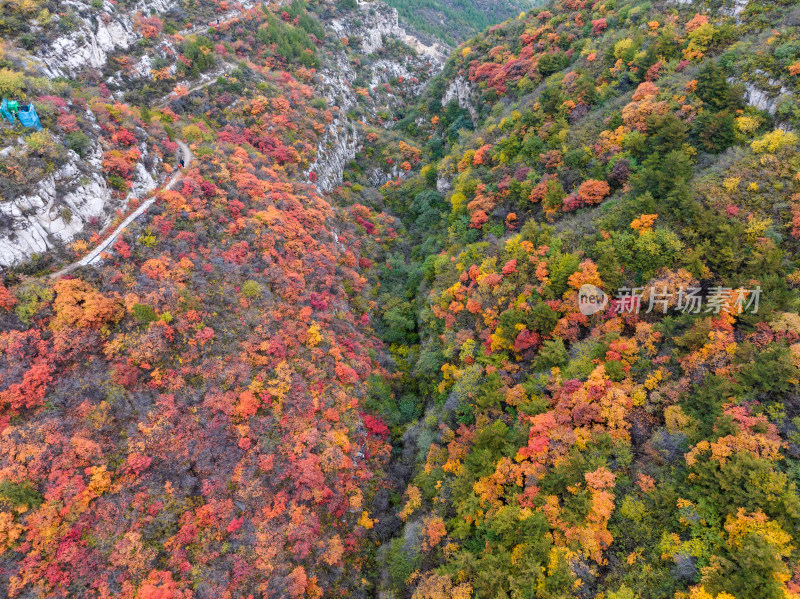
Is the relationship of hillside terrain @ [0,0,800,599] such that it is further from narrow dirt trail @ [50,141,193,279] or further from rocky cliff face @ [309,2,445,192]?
rocky cliff face @ [309,2,445,192]

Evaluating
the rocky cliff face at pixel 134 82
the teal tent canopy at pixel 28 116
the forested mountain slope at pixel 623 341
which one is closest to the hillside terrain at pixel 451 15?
the rocky cliff face at pixel 134 82

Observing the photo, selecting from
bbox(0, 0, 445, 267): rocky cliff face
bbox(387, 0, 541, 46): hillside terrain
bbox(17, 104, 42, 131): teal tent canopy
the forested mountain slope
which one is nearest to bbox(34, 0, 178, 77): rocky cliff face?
bbox(0, 0, 445, 267): rocky cliff face

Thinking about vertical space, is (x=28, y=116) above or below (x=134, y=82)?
below

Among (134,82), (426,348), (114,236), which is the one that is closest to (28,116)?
(114,236)

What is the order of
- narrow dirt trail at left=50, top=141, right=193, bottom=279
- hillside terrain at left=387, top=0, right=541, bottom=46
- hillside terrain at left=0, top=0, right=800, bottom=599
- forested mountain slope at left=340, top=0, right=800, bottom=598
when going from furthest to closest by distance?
hillside terrain at left=387, top=0, right=541, bottom=46
narrow dirt trail at left=50, top=141, right=193, bottom=279
hillside terrain at left=0, top=0, right=800, bottom=599
forested mountain slope at left=340, top=0, right=800, bottom=598

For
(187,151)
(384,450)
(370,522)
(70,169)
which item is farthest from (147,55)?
(370,522)

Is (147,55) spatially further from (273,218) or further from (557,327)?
(557,327)

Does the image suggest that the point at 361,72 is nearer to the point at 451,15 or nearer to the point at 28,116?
the point at 451,15

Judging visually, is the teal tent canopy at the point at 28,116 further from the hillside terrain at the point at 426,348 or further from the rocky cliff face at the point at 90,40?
the rocky cliff face at the point at 90,40
